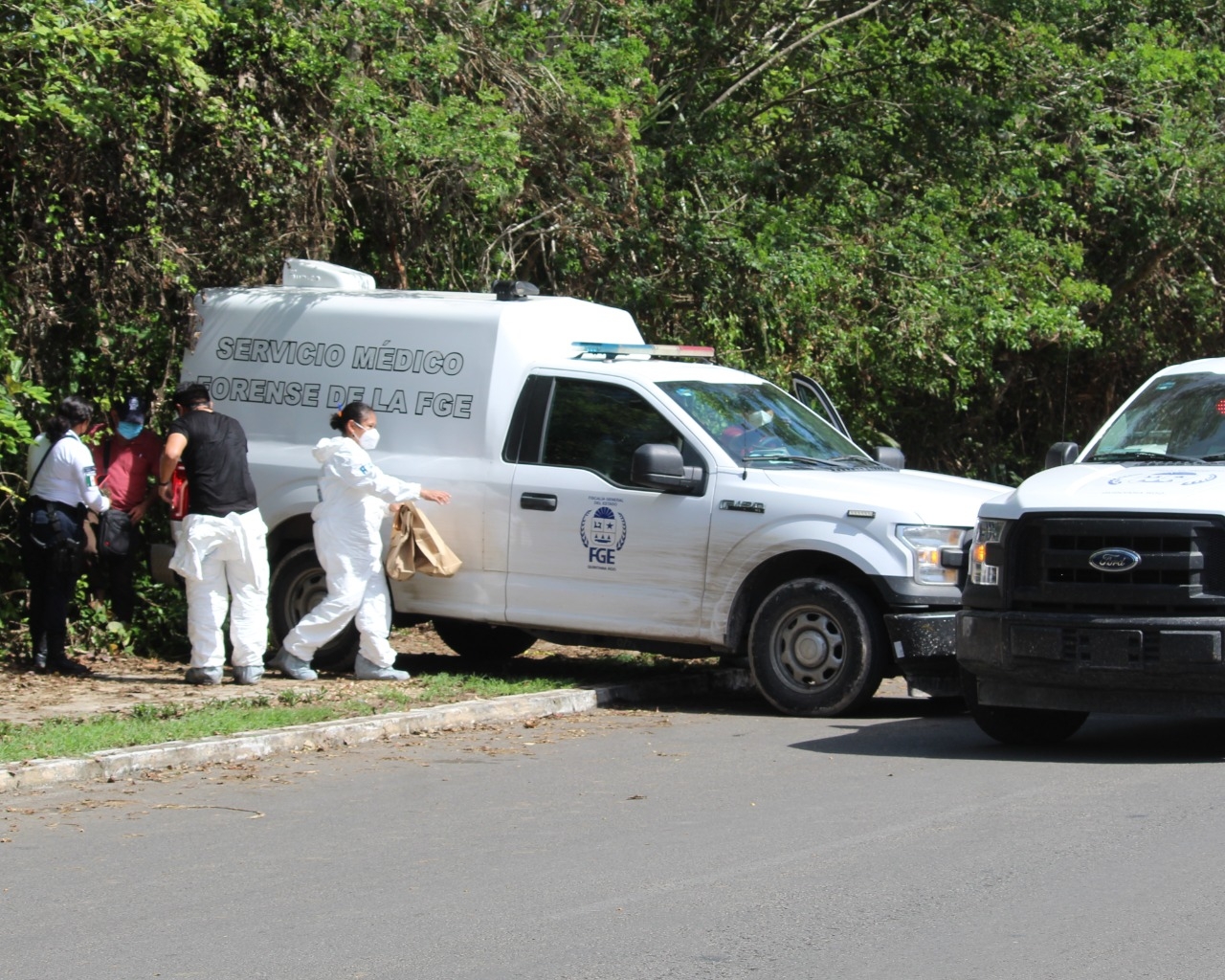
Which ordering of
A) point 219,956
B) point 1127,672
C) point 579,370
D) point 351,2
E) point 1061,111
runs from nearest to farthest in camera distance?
point 219,956 < point 1127,672 < point 579,370 < point 351,2 < point 1061,111

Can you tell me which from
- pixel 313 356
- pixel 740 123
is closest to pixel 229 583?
pixel 313 356

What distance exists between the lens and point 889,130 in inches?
674

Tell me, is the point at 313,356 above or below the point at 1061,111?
below

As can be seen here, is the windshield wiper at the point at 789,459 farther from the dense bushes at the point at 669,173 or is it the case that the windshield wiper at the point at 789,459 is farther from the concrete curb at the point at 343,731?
the dense bushes at the point at 669,173

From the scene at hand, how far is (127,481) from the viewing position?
11938 mm

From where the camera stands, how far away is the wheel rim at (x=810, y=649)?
398 inches

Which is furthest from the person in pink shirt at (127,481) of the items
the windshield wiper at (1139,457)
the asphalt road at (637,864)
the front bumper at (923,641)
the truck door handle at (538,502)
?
the windshield wiper at (1139,457)

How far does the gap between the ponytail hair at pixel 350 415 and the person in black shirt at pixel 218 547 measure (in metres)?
0.62

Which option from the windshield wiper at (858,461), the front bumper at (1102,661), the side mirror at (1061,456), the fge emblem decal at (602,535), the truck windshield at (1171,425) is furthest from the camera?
the windshield wiper at (858,461)

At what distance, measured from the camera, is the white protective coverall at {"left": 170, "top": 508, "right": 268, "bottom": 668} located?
10.8 m

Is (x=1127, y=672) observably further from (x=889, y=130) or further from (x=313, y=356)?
(x=889, y=130)

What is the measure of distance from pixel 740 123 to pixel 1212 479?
9.39 meters

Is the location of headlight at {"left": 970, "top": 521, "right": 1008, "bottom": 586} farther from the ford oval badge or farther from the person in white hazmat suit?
the person in white hazmat suit

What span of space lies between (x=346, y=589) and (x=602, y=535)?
1.67 m
